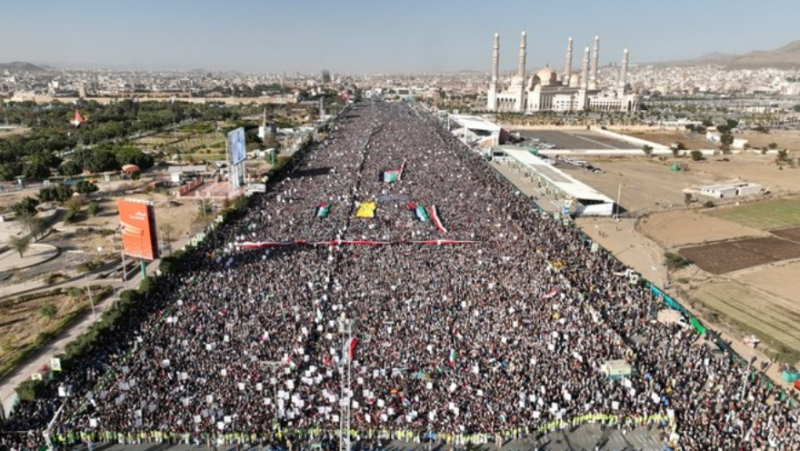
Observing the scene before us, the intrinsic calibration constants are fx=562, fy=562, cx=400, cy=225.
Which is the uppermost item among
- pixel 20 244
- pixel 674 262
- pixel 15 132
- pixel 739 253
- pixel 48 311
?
pixel 15 132

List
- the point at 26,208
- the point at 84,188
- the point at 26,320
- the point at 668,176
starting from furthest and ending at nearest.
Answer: the point at 668,176 < the point at 84,188 < the point at 26,208 < the point at 26,320

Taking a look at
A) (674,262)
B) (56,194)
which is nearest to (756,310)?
(674,262)

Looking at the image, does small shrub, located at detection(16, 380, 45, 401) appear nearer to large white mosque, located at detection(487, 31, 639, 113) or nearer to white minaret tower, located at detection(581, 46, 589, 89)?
large white mosque, located at detection(487, 31, 639, 113)

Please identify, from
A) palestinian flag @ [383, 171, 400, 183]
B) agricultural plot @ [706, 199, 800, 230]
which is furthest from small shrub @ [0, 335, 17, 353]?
agricultural plot @ [706, 199, 800, 230]

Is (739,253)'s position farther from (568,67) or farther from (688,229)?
(568,67)

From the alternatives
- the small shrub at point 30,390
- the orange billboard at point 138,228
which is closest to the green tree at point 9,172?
the orange billboard at point 138,228

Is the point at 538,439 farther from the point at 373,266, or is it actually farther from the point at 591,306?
the point at 373,266

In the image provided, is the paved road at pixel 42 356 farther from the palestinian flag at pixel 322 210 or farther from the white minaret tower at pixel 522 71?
the white minaret tower at pixel 522 71
